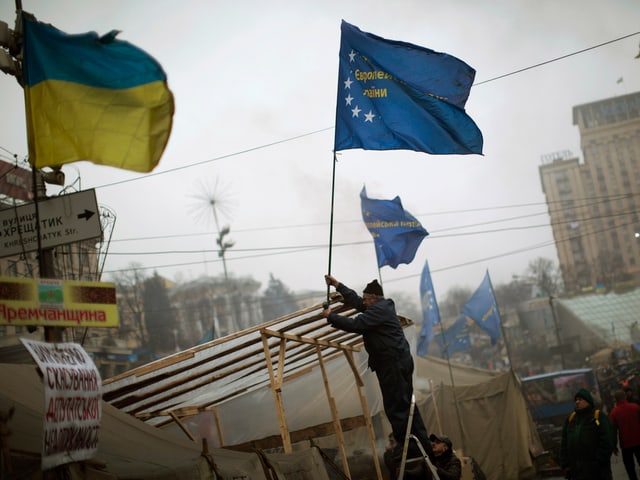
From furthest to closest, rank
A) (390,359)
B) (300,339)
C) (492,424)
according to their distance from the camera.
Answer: (492,424), (300,339), (390,359)

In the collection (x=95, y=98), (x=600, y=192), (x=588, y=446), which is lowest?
(x=588, y=446)

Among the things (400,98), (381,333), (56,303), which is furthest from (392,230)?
(56,303)

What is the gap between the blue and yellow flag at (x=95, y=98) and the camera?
17.8 ft

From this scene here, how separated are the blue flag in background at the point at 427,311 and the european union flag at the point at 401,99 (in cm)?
1415

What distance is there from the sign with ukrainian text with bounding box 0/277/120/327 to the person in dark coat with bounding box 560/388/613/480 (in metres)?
6.89

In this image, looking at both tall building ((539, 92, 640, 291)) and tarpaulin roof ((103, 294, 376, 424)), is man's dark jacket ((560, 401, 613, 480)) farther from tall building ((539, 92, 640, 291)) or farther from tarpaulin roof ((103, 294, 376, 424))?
tall building ((539, 92, 640, 291))

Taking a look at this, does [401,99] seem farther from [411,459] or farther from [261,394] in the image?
[261,394]

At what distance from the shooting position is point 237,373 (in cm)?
1230

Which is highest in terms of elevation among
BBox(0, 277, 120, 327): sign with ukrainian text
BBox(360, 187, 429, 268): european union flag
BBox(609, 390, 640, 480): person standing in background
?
BBox(360, 187, 429, 268): european union flag

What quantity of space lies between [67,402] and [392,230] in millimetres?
13024

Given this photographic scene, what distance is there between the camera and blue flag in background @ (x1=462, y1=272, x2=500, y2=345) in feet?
85.3

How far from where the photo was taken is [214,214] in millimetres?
63000

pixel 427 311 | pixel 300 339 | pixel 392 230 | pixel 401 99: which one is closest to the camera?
pixel 401 99

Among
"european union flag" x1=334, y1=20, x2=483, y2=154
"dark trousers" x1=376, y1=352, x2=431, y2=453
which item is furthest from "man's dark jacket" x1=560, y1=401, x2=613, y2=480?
"european union flag" x1=334, y1=20, x2=483, y2=154
